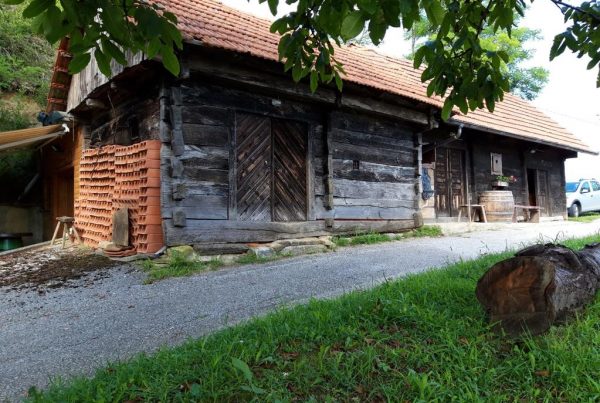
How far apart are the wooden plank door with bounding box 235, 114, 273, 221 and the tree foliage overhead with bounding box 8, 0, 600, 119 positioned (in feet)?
13.3

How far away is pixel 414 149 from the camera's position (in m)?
9.48

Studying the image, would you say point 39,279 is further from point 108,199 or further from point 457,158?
point 457,158

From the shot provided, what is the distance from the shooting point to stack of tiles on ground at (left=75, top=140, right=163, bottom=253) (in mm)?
6199

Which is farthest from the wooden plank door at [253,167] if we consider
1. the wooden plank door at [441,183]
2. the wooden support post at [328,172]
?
the wooden plank door at [441,183]

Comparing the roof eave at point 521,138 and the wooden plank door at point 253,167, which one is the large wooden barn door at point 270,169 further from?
the roof eave at point 521,138

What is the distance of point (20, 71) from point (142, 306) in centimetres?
1381

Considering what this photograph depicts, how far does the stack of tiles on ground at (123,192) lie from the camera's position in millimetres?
6199

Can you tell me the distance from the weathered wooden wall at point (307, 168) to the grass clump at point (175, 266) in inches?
14.8

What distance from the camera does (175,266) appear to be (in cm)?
571

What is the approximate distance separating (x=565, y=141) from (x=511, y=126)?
10.5 ft

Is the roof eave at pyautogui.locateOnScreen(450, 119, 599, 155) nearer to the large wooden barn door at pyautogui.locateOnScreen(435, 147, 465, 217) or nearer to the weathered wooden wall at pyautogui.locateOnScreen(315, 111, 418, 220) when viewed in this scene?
the large wooden barn door at pyautogui.locateOnScreen(435, 147, 465, 217)

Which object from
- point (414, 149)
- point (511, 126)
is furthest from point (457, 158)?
point (414, 149)

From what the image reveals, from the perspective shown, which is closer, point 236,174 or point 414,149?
point 236,174

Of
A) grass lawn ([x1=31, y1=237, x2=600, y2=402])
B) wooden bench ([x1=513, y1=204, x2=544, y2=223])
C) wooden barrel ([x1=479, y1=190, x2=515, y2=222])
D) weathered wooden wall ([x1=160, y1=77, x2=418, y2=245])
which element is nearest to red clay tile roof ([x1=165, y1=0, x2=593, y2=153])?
weathered wooden wall ([x1=160, y1=77, x2=418, y2=245])
